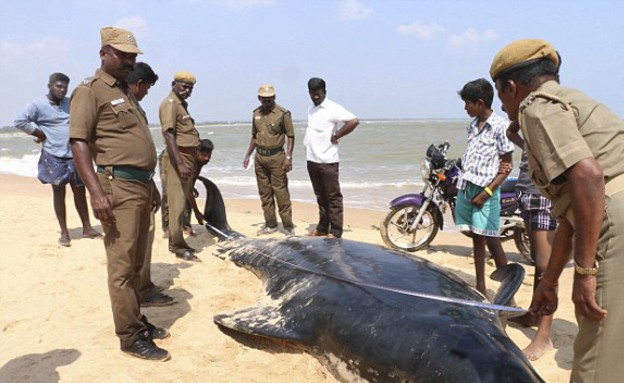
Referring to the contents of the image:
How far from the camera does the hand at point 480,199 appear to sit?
13.8 ft

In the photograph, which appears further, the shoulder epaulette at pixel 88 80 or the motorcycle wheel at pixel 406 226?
the motorcycle wheel at pixel 406 226

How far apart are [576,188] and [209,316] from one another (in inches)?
125

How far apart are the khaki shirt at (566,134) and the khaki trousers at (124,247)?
96.6 inches

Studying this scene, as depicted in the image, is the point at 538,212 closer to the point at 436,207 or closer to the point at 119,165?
the point at 436,207

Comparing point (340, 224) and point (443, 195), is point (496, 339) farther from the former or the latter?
point (340, 224)

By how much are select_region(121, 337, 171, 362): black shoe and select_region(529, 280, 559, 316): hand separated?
2363mm

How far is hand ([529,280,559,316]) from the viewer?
2188 mm

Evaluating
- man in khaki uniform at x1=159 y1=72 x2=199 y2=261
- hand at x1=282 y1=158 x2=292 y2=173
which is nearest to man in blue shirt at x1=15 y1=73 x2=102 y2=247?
man in khaki uniform at x1=159 y1=72 x2=199 y2=261

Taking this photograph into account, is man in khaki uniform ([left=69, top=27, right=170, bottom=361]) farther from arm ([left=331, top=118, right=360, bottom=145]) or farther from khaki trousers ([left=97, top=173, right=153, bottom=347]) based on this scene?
arm ([left=331, top=118, right=360, bottom=145])

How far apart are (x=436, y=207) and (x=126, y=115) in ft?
14.0

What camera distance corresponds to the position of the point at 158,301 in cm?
432

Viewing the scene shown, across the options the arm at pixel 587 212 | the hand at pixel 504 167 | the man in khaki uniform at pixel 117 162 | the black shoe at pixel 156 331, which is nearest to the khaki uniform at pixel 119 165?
the man in khaki uniform at pixel 117 162

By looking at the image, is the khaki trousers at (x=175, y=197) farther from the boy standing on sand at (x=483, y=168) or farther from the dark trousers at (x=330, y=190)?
the boy standing on sand at (x=483, y=168)

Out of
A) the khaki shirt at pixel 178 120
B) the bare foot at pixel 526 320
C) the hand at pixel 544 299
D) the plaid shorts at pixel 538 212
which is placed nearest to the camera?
the hand at pixel 544 299
